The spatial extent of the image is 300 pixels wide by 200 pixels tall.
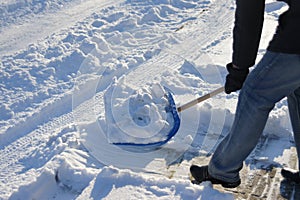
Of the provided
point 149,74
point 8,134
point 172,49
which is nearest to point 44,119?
point 8,134

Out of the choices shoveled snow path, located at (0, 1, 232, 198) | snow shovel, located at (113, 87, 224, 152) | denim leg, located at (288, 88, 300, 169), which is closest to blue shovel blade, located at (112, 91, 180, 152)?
snow shovel, located at (113, 87, 224, 152)

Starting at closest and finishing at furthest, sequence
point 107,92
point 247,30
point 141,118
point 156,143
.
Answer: point 247,30 < point 156,143 < point 141,118 < point 107,92

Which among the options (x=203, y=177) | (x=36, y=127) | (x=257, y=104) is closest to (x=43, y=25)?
(x=36, y=127)

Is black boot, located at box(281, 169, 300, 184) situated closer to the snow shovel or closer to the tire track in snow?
the snow shovel

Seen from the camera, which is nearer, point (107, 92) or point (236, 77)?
point (236, 77)

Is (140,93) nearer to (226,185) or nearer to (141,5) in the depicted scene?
(226,185)

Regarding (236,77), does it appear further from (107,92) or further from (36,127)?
(36,127)

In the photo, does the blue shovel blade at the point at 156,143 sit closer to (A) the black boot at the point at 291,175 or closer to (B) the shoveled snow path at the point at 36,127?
(B) the shoveled snow path at the point at 36,127

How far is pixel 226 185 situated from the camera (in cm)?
263

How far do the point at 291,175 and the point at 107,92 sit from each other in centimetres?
162

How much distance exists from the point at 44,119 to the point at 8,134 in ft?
0.97

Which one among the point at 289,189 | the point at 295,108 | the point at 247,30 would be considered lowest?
the point at 289,189

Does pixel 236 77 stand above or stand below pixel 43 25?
above

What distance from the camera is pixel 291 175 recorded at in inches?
111
